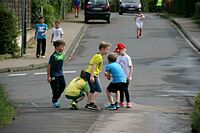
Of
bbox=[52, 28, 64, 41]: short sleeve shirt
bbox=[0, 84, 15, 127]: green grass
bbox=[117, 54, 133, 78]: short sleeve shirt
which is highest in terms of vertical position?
bbox=[117, 54, 133, 78]: short sleeve shirt

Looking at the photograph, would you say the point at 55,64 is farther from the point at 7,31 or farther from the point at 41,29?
the point at 7,31

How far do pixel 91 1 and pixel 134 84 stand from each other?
82.3 feet

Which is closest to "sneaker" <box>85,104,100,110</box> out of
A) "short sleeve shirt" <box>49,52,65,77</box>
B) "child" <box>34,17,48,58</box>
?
"short sleeve shirt" <box>49,52,65,77</box>

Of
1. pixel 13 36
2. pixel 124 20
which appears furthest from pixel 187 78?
pixel 124 20

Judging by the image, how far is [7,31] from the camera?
26.1 m

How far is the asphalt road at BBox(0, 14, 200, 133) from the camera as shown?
34.6 feet

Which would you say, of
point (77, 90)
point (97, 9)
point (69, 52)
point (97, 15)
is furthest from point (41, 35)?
point (97, 15)

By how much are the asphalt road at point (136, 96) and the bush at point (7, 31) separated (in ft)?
9.36

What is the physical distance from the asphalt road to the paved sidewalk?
0.67 metres

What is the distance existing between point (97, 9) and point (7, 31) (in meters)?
16.4

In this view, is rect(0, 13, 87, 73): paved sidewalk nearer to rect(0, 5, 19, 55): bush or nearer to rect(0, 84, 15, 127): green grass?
rect(0, 5, 19, 55): bush

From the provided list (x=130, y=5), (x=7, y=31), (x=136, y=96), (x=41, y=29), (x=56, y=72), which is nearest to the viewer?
(x=56, y=72)

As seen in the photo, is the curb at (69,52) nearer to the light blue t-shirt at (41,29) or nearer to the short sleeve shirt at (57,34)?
the short sleeve shirt at (57,34)

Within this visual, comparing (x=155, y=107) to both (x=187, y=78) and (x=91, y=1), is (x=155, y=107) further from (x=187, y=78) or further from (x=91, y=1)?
(x=91, y=1)
